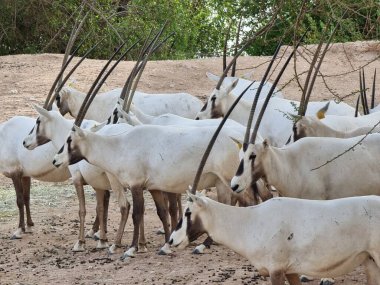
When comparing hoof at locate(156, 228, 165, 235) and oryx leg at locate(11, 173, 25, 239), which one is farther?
oryx leg at locate(11, 173, 25, 239)

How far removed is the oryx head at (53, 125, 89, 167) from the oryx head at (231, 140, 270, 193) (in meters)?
1.70

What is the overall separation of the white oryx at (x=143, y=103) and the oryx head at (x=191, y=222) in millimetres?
5326

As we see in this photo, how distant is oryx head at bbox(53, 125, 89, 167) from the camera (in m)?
8.58

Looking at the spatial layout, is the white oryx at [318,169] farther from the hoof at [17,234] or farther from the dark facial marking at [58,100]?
the dark facial marking at [58,100]

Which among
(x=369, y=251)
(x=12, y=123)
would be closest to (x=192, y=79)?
(x=12, y=123)

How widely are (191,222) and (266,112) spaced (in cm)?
425


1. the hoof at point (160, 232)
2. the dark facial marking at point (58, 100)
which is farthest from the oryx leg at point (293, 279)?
the dark facial marking at point (58, 100)

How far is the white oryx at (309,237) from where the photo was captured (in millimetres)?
6148

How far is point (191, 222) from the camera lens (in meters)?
6.50

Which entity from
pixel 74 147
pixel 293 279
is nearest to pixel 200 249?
pixel 74 147

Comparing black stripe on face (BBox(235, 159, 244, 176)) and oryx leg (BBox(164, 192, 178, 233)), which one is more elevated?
black stripe on face (BBox(235, 159, 244, 176))

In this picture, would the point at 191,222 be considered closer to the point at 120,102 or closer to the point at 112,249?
the point at 112,249

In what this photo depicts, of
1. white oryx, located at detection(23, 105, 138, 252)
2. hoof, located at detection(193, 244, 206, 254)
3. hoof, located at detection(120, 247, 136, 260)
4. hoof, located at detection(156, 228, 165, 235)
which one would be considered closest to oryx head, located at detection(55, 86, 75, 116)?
white oryx, located at detection(23, 105, 138, 252)

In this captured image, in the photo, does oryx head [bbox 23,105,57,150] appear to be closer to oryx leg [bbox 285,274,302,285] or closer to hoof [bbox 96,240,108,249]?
hoof [bbox 96,240,108,249]
